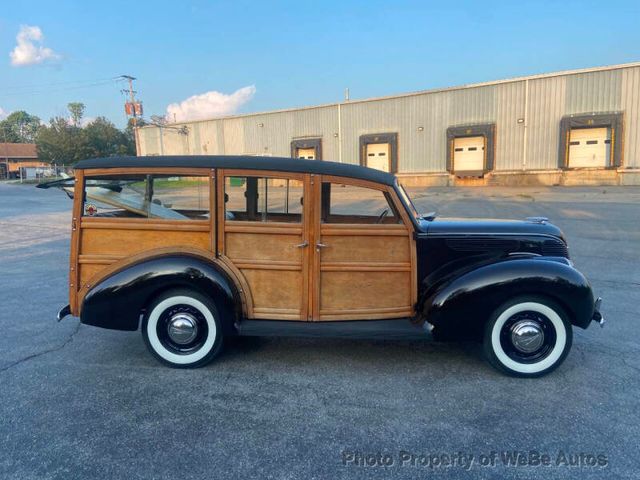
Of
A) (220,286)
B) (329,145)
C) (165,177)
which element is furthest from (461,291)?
(329,145)

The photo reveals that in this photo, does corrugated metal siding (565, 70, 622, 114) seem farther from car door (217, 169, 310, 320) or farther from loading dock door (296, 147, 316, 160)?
car door (217, 169, 310, 320)

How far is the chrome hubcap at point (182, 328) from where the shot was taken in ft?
11.6

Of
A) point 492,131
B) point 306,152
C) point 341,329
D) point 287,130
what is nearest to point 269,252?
point 341,329

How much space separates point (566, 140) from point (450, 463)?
2389 cm

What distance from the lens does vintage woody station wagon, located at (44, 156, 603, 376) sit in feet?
11.3

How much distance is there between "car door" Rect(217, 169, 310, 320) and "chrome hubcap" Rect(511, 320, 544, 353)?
172 cm

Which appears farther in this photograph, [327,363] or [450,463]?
[327,363]

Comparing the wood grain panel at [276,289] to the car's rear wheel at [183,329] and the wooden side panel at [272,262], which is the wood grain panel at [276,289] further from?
the car's rear wheel at [183,329]

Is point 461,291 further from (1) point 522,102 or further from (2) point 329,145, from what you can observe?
(2) point 329,145

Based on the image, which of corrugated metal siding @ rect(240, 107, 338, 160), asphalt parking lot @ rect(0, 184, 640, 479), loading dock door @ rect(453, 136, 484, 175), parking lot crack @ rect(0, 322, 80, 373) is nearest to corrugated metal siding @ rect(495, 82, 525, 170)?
loading dock door @ rect(453, 136, 484, 175)

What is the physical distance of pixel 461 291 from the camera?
3367mm

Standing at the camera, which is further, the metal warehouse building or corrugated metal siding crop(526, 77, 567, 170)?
corrugated metal siding crop(526, 77, 567, 170)

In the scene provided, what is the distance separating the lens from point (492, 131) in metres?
23.6

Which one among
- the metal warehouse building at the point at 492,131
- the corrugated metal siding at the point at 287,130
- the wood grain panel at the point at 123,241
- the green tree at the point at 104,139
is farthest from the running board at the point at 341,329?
the green tree at the point at 104,139
